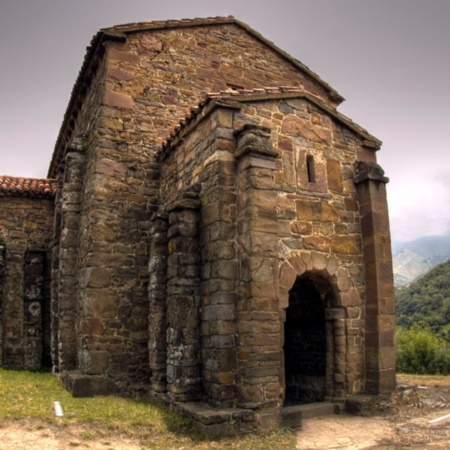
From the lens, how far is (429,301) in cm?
4219

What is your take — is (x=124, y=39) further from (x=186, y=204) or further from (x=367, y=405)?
(x=367, y=405)

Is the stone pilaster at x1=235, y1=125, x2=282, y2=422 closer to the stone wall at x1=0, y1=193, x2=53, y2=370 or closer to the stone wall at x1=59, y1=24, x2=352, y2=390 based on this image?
the stone wall at x1=59, y1=24, x2=352, y2=390

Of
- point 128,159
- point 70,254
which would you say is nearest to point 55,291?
point 70,254

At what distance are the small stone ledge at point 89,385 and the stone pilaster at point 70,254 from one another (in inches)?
55.8

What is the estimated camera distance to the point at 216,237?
8078 mm

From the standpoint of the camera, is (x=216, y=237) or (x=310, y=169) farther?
(x=310, y=169)

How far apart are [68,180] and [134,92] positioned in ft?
9.03

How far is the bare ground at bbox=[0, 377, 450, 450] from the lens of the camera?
6586mm

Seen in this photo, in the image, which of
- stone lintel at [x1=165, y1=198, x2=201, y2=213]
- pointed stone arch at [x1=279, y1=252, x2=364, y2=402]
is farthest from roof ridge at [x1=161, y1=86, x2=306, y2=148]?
pointed stone arch at [x1=279, y1=252, x2=364, y2=402]

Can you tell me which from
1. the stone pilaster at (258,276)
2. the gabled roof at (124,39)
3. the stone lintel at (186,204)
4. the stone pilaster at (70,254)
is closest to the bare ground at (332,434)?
the stone pilaster at (258,276)

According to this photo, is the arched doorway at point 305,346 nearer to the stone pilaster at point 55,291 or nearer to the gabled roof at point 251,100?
the gabled roof at point 251,100

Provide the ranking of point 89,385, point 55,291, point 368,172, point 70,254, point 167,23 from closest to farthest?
1. point 368,172
2. point 89,385
3. point 70,254
4. point 167,23
5. point 55,291

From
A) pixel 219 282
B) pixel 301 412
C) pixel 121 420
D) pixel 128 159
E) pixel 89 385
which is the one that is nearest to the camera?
pixel 121 420

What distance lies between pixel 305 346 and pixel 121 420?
5182mm
